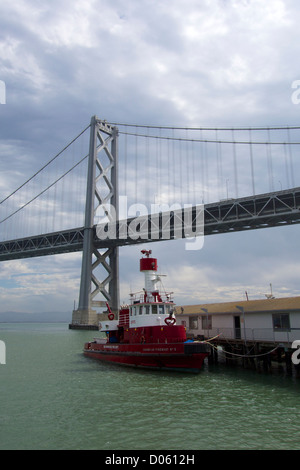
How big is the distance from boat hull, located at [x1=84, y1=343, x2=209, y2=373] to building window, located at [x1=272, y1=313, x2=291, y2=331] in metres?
5.23

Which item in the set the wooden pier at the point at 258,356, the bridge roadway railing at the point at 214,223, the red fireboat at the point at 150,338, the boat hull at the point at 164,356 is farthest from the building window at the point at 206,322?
the bridge roadway railing at the point at 214,223

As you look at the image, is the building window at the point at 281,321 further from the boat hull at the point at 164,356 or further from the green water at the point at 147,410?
the boat hull at the point at 164,356

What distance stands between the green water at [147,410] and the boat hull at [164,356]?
66 centimetres

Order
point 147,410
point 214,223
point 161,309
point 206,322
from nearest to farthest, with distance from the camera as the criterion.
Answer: point 147,410 < point 161,309 < point 206,322 < point 214,223

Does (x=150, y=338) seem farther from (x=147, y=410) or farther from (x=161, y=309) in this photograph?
(x=147, y=410)

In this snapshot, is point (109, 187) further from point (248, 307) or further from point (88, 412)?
point (88, 412)

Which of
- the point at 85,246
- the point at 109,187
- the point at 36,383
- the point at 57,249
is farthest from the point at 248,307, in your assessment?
the point at 57,249

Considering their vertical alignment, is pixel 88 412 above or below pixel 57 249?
below

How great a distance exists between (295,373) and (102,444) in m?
14.1

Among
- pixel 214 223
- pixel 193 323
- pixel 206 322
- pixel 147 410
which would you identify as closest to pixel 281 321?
pixel 206 322

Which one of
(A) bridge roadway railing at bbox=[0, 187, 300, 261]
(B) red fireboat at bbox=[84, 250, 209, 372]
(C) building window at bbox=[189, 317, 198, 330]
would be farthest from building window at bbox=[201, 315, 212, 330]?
(A) bridge roadway railing at bbox=[0, 187, 300, 261]

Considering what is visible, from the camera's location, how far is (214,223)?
6178cm

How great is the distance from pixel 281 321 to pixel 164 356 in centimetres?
765

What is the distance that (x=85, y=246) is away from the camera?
244 feet
